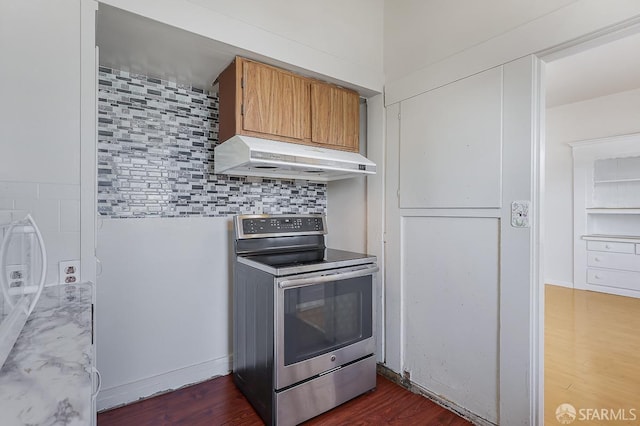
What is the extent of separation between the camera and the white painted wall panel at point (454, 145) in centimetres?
167

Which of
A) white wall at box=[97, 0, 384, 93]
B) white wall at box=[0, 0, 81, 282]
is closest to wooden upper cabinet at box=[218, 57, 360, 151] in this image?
white wall at box=[97, 0, 384, 93]

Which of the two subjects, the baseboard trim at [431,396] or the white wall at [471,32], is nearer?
the white wall at [471,32]

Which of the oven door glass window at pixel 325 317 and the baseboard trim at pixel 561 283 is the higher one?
the oven door glass window at pixel 325 317

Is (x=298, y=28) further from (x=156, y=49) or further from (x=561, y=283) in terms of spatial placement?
(x=561, y=283)

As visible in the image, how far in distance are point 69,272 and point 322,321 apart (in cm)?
127

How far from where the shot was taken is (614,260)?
13.6ft

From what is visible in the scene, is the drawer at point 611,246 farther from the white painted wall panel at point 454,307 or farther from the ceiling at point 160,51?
the ceiling at point 160,51

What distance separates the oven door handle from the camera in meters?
1.66

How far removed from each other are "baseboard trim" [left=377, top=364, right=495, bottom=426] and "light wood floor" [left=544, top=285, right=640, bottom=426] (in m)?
0.38

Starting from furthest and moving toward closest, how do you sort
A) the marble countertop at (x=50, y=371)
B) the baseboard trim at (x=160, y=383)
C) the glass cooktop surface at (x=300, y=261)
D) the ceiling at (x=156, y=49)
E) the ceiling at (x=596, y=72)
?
the ceiling at (x=596, y=72) < the baseboard trim at (x=160, y=383) < the glass cooktop surface at (x=300, y=261) < the ceiling at (x=156, y=49) < the marble countertop at (x=50, y=371)

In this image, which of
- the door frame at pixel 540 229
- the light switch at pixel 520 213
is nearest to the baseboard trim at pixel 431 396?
the door frame at pixel 540 229

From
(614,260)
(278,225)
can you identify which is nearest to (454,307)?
(278,225)

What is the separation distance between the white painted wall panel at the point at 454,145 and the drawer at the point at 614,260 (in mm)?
3958

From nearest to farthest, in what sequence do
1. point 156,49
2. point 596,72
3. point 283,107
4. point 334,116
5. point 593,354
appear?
point 156,49 → point 283,107 → point 334,116 → point 593,354 → point 596,72
